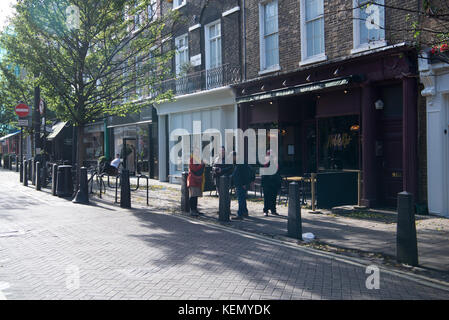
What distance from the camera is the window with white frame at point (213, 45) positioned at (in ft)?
60.9

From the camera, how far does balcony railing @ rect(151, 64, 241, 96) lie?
17.5 meters

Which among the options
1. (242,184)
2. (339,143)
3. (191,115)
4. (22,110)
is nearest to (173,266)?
(242,184)

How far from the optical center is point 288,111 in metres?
15.6

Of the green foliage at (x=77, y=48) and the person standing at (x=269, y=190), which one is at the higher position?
the green foliage at (x=77, y=48)

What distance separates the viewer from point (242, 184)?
437 inches

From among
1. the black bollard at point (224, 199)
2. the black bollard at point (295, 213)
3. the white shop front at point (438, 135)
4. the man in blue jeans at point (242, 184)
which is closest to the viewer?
the black bollard at point (295, 213)

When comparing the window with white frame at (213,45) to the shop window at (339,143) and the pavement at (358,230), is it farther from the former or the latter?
the pavement at (358,230)

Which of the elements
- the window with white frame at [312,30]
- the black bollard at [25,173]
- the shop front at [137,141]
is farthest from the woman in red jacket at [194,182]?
the black bollard at [25,173]

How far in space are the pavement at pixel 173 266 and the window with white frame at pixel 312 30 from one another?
7106 millimetres

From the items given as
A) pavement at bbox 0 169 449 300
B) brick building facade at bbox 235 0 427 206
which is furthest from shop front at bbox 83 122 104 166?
pavement at bbox 0 169 449 300

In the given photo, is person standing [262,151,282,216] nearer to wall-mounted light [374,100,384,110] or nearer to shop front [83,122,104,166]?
wall-mounted light [374,100,384,110]

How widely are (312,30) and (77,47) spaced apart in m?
7.80
